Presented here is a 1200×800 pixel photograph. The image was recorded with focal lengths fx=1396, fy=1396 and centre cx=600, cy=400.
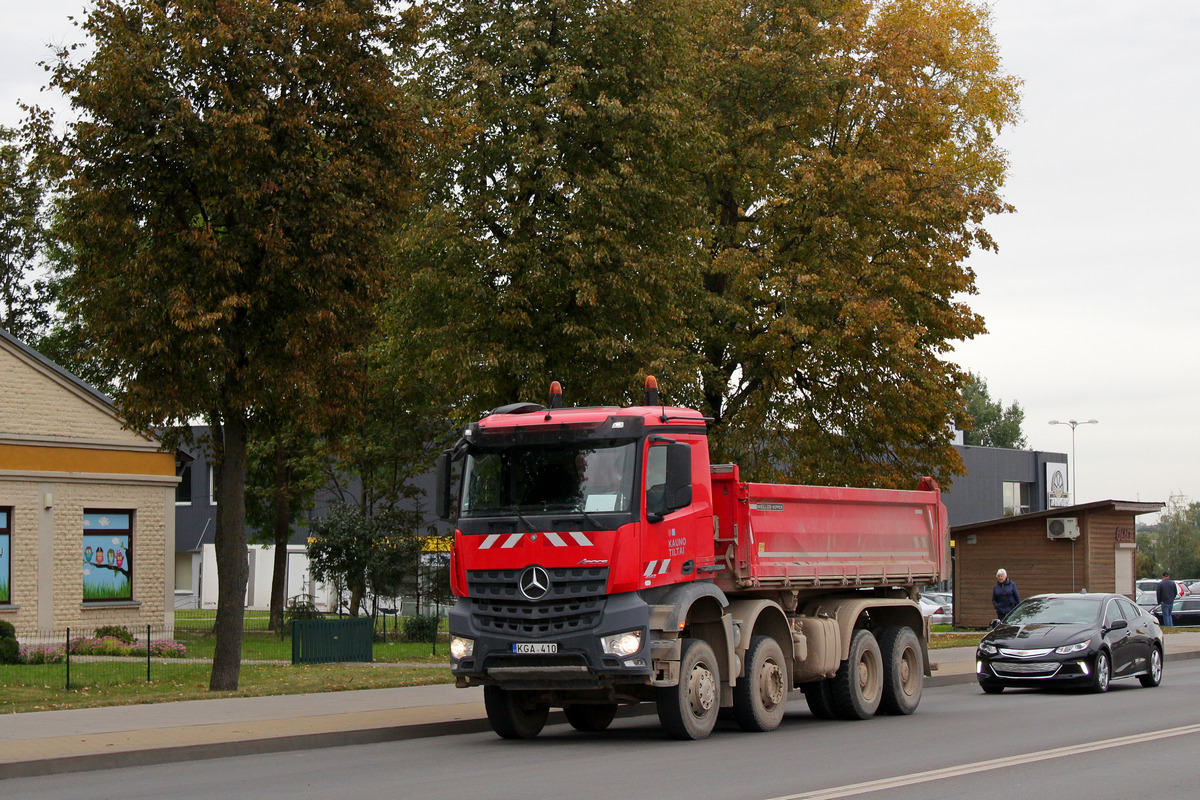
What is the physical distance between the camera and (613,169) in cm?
2438

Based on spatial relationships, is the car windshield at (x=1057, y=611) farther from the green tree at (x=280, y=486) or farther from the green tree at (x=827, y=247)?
the green tree at (x=280, y=486)

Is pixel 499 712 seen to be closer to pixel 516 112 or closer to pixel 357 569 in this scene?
pixel 516 112

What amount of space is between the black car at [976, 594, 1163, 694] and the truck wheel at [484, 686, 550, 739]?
823 centimetres

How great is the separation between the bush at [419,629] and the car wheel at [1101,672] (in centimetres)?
1631

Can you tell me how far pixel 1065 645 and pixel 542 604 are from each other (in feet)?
32.4

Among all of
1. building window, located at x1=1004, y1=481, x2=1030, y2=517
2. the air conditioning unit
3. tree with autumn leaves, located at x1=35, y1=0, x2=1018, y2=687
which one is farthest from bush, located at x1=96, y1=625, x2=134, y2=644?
building window, located at x1=1004, y1=481, x2=1030, y2=517

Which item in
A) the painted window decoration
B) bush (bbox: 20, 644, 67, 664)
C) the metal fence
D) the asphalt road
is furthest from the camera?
the painted window decoration

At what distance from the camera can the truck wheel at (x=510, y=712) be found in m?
14.5

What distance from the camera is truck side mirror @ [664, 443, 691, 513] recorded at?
1355 centimetres

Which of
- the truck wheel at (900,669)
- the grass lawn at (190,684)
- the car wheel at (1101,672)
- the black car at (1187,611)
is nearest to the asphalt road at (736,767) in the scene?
the truck wheel at (900,669)

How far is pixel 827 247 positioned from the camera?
29875 mm

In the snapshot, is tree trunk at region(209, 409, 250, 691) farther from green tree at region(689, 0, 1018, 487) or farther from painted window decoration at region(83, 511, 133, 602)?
painted window decoration at region(83, 511, 133, 602)

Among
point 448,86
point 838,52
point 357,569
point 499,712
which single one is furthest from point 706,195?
point 499,712

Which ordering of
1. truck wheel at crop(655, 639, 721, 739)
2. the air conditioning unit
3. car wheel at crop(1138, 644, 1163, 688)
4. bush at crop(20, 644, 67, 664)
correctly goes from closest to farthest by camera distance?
truck wheel at crop(655, 639, 721, 739) → car wheel at crop(1138, 644, 1163, 688) → bush at crop(20, 644, 67, 664) → the air conditioning unit
